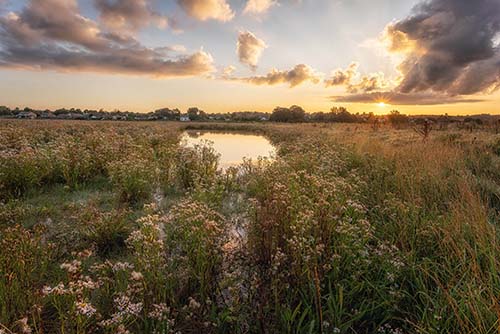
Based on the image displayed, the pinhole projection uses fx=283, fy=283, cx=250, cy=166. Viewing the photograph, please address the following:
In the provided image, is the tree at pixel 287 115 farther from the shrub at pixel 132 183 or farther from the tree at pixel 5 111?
the tree at pixel 5 111

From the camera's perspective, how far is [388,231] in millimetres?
5129

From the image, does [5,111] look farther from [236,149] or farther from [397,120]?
[397,120]

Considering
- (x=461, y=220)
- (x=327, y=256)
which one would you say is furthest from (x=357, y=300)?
(x=461, y=220)

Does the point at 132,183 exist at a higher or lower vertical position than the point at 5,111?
lower

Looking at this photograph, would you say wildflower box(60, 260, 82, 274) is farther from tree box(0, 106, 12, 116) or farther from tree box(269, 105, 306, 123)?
tree box(0, 106, 12, 116)

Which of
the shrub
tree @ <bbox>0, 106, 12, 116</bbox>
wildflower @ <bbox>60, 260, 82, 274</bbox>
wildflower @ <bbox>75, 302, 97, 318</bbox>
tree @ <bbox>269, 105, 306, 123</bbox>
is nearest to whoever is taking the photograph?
wildflower @ <bbox>75, 302, 97, 318</bbox>

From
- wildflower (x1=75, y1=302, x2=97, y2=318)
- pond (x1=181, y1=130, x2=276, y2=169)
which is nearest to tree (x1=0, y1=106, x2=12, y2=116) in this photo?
pond (x1=181, y1=130, x2=276, y2=169)

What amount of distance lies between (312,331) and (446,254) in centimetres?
260

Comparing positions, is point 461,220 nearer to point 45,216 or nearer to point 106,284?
point 106,284

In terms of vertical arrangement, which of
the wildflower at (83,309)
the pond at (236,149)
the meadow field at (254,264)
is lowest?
the pond at (236,149)

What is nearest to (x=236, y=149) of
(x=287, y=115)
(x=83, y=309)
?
(x=83, y=309)

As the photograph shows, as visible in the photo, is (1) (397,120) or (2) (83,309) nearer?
(2) (83,309)

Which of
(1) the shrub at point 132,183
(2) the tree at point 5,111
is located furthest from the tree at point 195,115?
(1) the shrub at point 132,183

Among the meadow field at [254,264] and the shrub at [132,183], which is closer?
the meadow field at [254,264]
